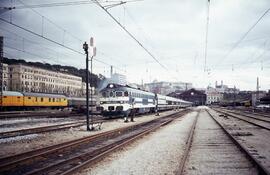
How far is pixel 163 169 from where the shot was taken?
817 centimetres

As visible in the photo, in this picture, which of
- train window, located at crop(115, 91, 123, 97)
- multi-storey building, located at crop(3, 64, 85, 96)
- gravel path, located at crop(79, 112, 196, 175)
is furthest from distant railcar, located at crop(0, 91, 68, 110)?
multi-storey building, located at crop(3, 64, 85, 96)

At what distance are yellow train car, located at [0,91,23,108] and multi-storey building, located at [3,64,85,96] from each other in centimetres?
4798

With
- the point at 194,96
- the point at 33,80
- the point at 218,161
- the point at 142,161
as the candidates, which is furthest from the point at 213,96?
the point at 142,161

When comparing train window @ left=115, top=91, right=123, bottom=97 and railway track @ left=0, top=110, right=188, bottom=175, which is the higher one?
train window @ left=115, top=91, right=123, bottom=97

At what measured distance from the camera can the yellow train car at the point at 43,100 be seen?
50.3 metres

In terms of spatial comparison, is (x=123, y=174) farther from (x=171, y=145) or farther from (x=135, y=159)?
(x=171, y=145)

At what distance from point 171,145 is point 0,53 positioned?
32.7 m

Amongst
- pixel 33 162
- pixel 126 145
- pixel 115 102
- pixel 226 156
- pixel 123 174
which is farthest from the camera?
pixel 115 102

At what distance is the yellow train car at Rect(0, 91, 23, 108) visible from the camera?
151ft

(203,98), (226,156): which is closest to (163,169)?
(226,156)

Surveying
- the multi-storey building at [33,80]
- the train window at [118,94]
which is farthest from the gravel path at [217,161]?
the multi-storey building at [33,80]

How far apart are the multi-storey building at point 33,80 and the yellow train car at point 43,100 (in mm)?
37508

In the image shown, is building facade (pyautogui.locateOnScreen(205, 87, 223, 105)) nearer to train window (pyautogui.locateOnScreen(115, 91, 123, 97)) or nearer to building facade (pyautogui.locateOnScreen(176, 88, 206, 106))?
building facade (pyautogui.locateOnScreen(176, 88, 206, 106))

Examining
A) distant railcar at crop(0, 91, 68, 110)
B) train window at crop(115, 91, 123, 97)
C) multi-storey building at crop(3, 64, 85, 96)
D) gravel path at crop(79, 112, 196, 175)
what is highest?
multi-storey building at crop(3, 64, 85, 96)
